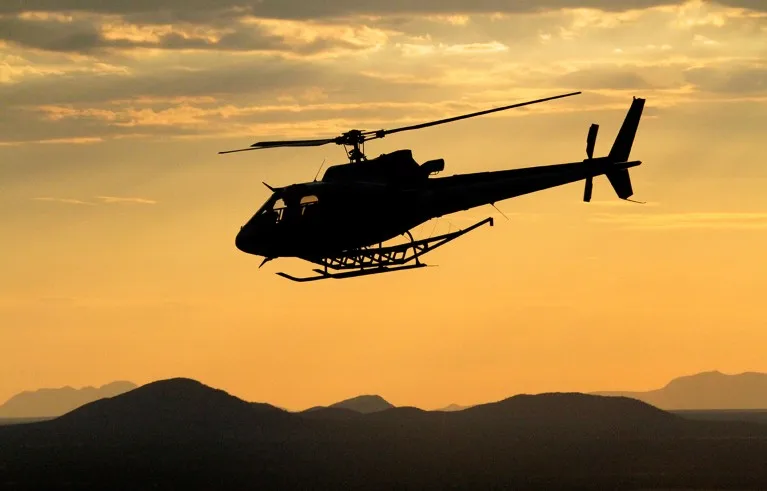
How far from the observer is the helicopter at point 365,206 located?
64.4 m

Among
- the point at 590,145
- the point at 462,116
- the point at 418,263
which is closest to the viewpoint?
the point at 462,116

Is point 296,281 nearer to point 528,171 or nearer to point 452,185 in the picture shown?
point 452,185

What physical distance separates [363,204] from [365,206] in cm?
16

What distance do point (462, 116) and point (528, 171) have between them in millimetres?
9750

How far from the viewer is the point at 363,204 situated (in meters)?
64.7

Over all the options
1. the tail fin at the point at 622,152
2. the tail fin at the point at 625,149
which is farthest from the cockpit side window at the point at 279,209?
the tail fin at the point at 625,149

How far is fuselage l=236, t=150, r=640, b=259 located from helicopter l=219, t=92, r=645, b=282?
54mm

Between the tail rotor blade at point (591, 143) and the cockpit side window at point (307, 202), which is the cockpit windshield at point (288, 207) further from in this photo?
the tail rotor blade at point (591, 143)

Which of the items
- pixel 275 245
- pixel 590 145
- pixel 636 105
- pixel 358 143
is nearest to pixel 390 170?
pixel 358 143

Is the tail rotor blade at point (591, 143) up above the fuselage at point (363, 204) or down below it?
above

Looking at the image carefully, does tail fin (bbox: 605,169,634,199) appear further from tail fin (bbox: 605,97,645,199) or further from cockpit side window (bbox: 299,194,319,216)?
cockpit side window (bbox: 299,194,319,216)

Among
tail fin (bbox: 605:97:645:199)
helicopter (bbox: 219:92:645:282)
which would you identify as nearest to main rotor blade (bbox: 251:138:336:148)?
helicopter (bbox: 219:92:645:282)

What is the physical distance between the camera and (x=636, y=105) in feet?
241

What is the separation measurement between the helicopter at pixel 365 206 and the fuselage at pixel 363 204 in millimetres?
54
